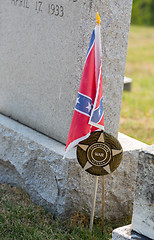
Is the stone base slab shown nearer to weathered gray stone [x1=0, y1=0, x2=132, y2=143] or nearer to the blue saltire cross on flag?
the blue saltire cross on flag

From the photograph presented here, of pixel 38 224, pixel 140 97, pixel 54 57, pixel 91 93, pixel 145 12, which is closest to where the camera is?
pixel 91 93

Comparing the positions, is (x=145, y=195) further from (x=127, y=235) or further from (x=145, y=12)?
(x=145, y=12)

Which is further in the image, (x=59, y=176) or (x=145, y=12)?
(x=145, y=12)

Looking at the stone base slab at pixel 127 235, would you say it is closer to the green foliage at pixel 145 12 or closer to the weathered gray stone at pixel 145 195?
the weathered gray stone at pixel 145 195

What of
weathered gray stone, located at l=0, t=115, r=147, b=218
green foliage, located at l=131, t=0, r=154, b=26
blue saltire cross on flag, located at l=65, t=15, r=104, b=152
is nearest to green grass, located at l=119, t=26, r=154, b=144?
weathered gray stone, located at l=0, t=115, r=147, b=218

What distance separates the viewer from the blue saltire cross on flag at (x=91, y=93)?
9.27 feet

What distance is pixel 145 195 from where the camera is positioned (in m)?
2.51

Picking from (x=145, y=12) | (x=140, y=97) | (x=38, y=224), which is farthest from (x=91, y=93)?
(x=145, y=12)

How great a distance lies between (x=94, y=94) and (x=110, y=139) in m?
0.32

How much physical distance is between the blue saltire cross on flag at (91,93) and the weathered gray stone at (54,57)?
0.38 meters

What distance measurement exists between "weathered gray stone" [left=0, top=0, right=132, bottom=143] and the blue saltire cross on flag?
0.38m

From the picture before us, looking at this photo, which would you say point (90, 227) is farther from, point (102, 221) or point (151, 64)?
point (151, 64)

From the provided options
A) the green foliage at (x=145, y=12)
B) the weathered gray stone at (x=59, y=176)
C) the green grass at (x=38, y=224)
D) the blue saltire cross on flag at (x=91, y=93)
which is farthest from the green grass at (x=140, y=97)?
the green foliage at (x=145, y=12)

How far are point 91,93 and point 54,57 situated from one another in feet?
2.54
